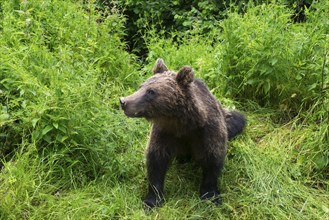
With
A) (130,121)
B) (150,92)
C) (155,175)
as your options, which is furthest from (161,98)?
(130,121)

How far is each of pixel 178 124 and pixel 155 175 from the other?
1.66ft

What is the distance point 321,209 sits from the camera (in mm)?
Result: 3922

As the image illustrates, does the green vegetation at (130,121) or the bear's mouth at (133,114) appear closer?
the bear's mouth at (133,114)

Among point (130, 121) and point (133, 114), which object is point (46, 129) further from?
point (130, 121)

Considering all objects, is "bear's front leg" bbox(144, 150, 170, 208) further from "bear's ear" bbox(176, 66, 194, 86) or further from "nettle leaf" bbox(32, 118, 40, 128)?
"nettle leaf" bbox(32, 118, 40, 128)

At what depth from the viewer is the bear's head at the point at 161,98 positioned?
11.9ft

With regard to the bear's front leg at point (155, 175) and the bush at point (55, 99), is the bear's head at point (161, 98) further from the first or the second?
the bush at point (55, 99)

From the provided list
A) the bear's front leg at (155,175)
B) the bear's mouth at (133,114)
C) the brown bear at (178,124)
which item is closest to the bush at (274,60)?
the brown bear at (178,124)

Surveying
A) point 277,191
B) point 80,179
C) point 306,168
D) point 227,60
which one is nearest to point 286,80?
point 227,60

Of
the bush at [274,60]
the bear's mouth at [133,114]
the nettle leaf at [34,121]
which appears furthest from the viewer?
the bush at [274,60]

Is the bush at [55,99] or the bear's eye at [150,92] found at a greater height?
Result: the bear's eye at [150,92]

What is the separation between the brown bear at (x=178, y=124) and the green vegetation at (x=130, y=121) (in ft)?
0.71

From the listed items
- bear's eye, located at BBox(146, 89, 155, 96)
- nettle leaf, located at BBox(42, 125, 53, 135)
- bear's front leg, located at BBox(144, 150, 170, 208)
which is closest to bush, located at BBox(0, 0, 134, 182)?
nettle leaf, located at BBox(42, 125, 53, 135)

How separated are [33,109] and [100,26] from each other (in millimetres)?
2032
